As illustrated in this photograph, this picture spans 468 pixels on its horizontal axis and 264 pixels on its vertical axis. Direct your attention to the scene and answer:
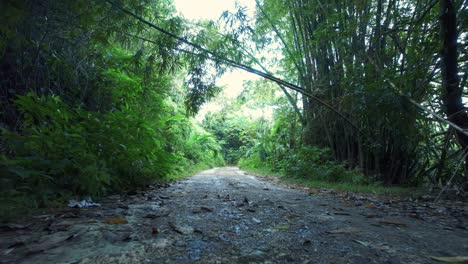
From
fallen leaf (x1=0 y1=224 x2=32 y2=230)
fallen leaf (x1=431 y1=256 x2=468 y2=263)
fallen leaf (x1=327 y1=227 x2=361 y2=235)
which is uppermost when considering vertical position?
fallen leaf (x1=431 y1=256 x2=468 y2=263)

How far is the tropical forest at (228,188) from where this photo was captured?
4.85 feet

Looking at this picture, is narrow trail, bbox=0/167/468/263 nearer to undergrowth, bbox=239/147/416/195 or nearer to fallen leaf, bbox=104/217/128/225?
fallen leaf, bbox=104/217/128/225

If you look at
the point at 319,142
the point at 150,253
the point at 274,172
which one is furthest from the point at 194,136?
the point at 150,253

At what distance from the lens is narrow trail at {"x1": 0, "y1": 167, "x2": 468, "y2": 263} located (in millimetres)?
1252

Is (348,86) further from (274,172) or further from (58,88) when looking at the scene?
(274,172)

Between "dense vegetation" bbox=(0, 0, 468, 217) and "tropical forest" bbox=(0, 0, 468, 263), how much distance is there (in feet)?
0.08

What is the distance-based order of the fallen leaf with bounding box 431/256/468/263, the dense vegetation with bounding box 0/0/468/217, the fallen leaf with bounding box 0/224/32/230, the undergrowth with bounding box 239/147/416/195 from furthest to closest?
the undergrowth with bounding box 239/147/416/195 → the dense vegetation with bounding box 0/0/468/217 → the fallen leaf with bounding box 0/224/32/230 → the fallen leaf with bounding box 431/256/468/263

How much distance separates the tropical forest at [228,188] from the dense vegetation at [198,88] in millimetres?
24

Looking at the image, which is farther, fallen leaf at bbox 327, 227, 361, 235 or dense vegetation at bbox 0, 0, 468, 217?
dense vegetation at bbox 0, 0, 468, 217

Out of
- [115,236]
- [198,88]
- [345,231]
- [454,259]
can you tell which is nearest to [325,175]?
[198,88]

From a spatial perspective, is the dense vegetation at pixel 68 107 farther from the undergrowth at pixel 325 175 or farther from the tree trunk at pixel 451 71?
the tree trunk at pixel 451 71

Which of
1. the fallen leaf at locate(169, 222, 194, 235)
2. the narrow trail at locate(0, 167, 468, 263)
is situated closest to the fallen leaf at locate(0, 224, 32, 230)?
the narrow trail at locate(0, 167, 468, 263)

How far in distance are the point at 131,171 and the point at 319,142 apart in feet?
16.2

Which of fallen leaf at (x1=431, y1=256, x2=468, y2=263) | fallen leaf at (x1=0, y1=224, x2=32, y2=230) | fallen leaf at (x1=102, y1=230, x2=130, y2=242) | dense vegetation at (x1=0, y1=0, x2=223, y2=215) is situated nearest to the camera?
fallen leaf at (x1=431, y1=256, x2=468, y2=263)
